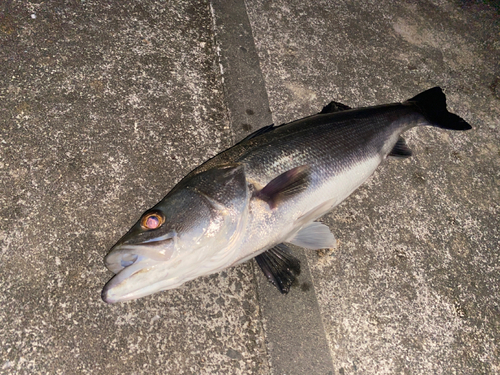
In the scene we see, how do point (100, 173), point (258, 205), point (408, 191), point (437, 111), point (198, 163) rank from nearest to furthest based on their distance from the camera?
point (258, 205) < point (100, 173) < point (198, 163) < point (408, 191) < point (437, 111)

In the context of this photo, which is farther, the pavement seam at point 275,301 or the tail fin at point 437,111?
the tail fin at point 437,111

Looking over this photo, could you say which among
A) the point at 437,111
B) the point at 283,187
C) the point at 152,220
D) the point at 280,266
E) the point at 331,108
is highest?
the point at 152,220

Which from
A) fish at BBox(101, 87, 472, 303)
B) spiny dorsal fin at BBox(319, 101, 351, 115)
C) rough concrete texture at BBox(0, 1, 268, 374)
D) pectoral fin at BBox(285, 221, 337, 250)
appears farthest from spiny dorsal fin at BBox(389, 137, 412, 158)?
rough concrete texture at BBox(0, 1, 268, 374)

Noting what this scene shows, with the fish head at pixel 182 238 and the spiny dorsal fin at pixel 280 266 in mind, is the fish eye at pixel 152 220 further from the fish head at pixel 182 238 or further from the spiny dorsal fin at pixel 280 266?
the spiny dorsal fin at pixel 280 266

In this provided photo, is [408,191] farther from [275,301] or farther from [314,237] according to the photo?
[275,301]

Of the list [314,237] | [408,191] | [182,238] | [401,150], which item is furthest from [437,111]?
[182,238]

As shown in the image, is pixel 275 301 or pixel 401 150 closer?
pixel 275 301

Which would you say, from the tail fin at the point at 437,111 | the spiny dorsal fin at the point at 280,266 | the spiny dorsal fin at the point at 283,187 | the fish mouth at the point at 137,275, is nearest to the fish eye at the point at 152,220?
the fish mouth at the point at 137,275
